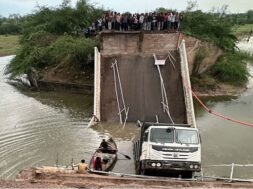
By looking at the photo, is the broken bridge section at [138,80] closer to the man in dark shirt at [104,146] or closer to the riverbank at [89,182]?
the man in dark shirt at [104,146]

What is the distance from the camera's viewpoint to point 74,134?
23969 mm

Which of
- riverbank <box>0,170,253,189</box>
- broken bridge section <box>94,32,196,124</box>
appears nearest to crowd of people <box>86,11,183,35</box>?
broken bridge section <box>94,32,196,124</box>

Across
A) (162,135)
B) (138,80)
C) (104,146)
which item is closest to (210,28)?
(138,80)

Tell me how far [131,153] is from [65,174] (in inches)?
242

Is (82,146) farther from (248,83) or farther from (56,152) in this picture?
(248,83)

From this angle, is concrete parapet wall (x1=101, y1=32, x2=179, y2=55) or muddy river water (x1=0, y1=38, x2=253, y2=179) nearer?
muddy river water (x1=0, y1=38, x2=253, y2=179)

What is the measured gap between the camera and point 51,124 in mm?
26156

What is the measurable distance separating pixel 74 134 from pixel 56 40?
18.1 m

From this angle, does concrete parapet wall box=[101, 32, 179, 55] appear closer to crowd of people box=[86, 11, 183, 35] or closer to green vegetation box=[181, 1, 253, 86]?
crowd of people box=[86, 11, 183, 35]

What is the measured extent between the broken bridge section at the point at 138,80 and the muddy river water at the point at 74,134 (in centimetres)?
146

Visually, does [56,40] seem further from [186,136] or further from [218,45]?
[186,136]

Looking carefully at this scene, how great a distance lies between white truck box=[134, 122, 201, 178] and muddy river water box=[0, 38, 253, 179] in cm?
259

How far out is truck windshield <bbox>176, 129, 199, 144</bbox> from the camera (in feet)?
52.2

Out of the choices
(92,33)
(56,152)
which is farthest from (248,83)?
(56,152)
